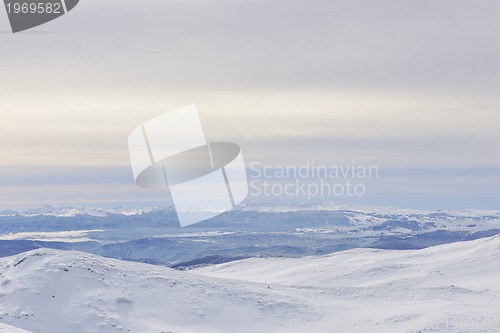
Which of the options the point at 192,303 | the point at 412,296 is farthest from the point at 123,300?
the point at 412,296

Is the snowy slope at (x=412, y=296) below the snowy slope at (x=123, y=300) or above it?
below

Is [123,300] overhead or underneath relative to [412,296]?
overhead

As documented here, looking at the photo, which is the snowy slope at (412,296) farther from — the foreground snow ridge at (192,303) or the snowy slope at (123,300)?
the snowy slope at (123,300)

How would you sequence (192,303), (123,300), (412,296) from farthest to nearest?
(412,296), (192,303), (123,300)

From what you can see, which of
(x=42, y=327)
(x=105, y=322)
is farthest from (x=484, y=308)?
(x=42, y=327)

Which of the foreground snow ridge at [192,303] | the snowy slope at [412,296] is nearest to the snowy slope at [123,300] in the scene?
the foreground snow ridge at [192,303]

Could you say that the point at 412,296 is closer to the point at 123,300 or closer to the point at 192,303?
the point at 192,303

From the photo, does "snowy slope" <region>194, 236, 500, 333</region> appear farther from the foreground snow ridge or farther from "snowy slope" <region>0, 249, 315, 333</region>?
"snowy slope" <region>0, 249, 315, 333</region>

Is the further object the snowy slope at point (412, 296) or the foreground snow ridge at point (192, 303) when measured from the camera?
the snowy slope at point (412, 296)

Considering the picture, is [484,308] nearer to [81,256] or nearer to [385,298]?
[385,298]

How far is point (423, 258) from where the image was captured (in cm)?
10988

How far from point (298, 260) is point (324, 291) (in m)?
75.4

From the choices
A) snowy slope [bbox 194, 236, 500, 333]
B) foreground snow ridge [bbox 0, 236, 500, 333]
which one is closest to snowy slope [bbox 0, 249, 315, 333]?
foreground snow ridge [bbox 0, 236, 500, 333]

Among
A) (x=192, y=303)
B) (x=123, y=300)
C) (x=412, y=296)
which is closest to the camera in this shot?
(x=123, y=300)
